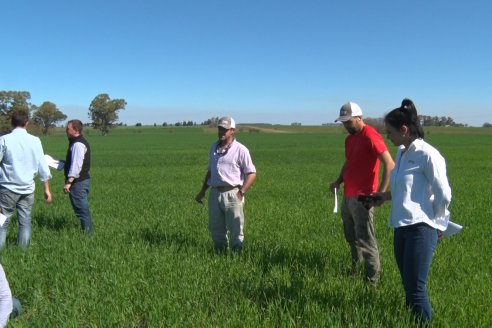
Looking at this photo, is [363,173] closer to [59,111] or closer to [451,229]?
[451,229]

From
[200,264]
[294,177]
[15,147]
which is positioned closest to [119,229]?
[15,147]

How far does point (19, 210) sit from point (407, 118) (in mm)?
5274

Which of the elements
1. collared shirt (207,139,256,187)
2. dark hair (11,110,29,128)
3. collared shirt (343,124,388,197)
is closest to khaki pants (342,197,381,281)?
collared shirt (343,124,388,197)

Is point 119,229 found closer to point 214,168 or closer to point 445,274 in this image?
point 214,168

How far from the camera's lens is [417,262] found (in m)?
3.45

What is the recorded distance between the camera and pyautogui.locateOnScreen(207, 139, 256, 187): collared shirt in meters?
5.88

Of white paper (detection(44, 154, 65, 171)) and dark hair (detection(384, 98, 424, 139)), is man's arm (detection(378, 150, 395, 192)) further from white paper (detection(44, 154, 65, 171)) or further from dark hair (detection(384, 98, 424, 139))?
white paper (detection(44, 154, 65, 171))

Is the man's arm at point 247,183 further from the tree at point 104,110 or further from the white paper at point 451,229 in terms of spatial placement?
the tree at point 104,110

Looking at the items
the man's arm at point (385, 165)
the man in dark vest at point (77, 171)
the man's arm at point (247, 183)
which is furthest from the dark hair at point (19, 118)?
the man's arm at point (385, 165)

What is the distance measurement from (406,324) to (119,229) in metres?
5.33

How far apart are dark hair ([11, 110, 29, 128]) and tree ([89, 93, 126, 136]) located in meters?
126

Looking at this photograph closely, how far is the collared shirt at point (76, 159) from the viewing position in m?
7.00

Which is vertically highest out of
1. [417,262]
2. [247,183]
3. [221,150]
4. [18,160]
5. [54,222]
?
[221,150]

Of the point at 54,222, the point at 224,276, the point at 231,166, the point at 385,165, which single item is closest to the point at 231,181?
the point at 231,166
